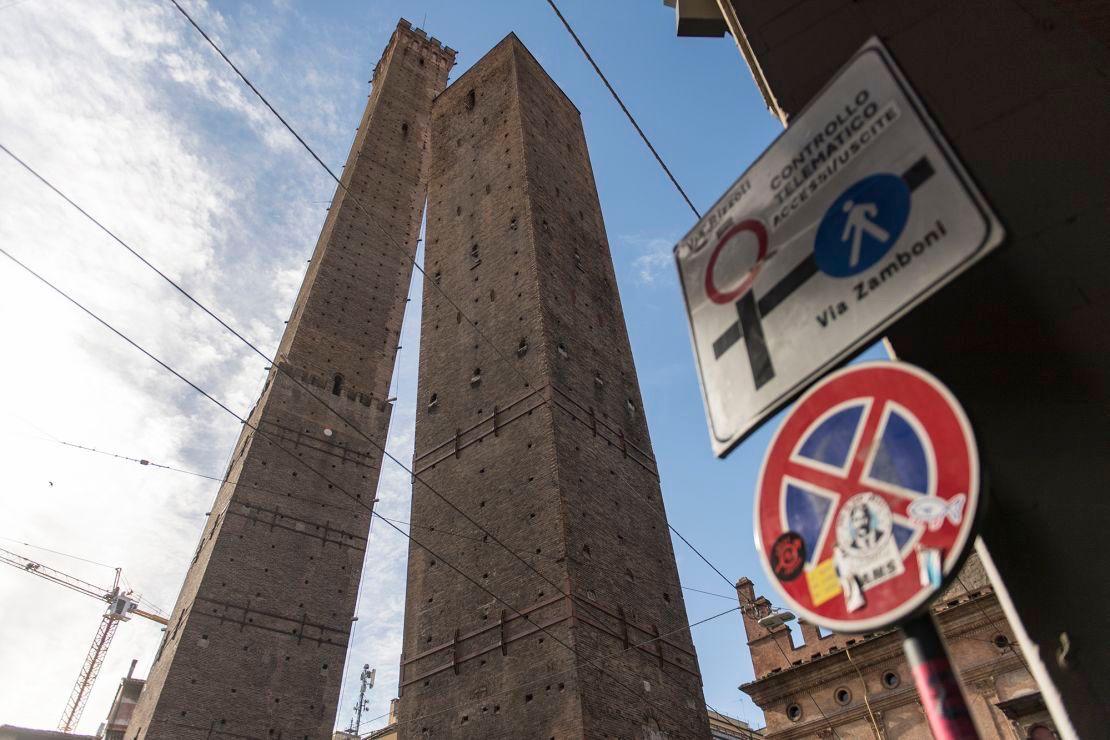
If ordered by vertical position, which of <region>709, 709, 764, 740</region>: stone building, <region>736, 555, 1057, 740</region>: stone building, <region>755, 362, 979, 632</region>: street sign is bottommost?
<region>755, 362, 979, 632</region>: street sign

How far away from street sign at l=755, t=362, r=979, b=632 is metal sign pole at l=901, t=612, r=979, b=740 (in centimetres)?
7

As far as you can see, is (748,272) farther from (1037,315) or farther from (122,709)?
(122,709)

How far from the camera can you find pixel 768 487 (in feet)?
7.47

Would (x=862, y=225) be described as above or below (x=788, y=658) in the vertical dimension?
below

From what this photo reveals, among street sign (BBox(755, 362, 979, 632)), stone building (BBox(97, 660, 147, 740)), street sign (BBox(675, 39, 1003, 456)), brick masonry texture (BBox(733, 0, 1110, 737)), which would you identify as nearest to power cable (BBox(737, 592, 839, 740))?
brick masonry texture (BBox(733, 0, 1110, 737))

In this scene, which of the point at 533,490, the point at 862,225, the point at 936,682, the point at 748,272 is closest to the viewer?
the point at 936,682

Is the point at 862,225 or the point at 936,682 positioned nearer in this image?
the point at 936,682

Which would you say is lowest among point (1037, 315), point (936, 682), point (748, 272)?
point (936, 682)

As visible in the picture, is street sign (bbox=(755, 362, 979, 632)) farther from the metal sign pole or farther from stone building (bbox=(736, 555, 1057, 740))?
stone building (bbox=(736, 555, 1057, 740))

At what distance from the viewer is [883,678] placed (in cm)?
1194

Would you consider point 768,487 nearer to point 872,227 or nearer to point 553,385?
point 872,227

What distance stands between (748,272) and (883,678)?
11.4m

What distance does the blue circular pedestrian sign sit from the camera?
7.04 feet

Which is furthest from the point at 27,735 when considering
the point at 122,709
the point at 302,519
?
the point at 302,519
